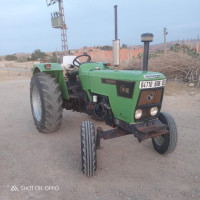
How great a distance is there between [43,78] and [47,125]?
0.87 m

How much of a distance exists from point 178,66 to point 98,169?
709 centimetres

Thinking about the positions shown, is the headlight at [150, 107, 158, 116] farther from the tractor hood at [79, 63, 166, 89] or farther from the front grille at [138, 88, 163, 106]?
the tractor hood at [79, 63, 166, 89]

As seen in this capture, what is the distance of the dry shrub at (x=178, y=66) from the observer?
8039mm

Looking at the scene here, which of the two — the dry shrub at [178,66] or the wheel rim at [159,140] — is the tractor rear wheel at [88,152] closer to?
the wheel rim at [159,140]

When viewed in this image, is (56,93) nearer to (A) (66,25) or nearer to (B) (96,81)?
(B) (96,81)

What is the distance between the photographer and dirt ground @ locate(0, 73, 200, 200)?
2277mm

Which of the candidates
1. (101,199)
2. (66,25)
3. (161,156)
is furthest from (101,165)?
(66,25)

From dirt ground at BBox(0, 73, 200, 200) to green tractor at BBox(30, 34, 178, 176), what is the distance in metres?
0.23

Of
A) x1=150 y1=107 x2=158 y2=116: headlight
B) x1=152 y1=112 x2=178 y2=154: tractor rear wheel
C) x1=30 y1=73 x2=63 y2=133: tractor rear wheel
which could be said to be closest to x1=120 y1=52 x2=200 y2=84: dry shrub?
x1=152 y1=112 x2=178 y2=154: tractor rear wheel

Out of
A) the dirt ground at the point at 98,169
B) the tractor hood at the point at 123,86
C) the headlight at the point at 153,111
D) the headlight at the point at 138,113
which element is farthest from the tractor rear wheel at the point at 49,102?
the headlight at the point at 153,111

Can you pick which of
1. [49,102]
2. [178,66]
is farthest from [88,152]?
[178,66]

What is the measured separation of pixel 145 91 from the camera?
238 cm

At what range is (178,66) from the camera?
8461 mm

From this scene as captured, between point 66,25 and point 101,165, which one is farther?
point 66,25
